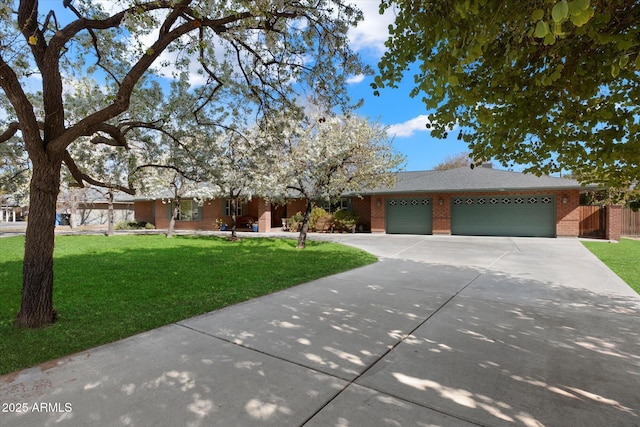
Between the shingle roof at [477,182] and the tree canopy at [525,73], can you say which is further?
the shingle roof at [477,182]

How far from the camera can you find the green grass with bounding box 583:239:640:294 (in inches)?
297

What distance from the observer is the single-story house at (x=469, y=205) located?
672 inches

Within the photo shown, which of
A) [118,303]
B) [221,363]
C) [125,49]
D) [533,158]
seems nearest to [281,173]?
[125,49]

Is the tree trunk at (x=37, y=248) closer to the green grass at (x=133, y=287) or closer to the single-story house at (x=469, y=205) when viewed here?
the green grass at (x=133, y=287)

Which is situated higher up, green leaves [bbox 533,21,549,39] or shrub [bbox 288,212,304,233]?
green leaves [bbox 533,21,549,39]

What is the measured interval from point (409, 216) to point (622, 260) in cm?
1141

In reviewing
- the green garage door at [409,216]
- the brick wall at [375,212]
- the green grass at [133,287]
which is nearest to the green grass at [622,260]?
the brick wall at [375,212]

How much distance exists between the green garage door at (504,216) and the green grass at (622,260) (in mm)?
3054

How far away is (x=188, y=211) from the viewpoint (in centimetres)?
2605

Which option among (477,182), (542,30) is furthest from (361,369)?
(477,182)

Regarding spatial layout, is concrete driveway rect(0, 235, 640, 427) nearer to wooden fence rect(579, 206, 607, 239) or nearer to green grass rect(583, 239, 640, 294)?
green grass rect(583, 239, 640, 294)

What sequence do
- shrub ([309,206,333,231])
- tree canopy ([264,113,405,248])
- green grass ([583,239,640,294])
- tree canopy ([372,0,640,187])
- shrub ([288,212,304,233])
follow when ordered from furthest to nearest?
shrub ([288,212,304,233]) < shrub ([309,206,333,231]) < tree canopy ([264,113,405,248]) < green grass ([583,239,640,294]) < tree canopy ([372,0,640,187])

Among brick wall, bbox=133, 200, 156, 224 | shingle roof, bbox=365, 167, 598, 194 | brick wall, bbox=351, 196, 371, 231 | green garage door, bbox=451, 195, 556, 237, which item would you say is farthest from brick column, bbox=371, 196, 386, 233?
brick wall, bbox=133, 200, 156, 224

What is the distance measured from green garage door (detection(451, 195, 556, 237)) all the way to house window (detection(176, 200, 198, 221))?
18.7m
